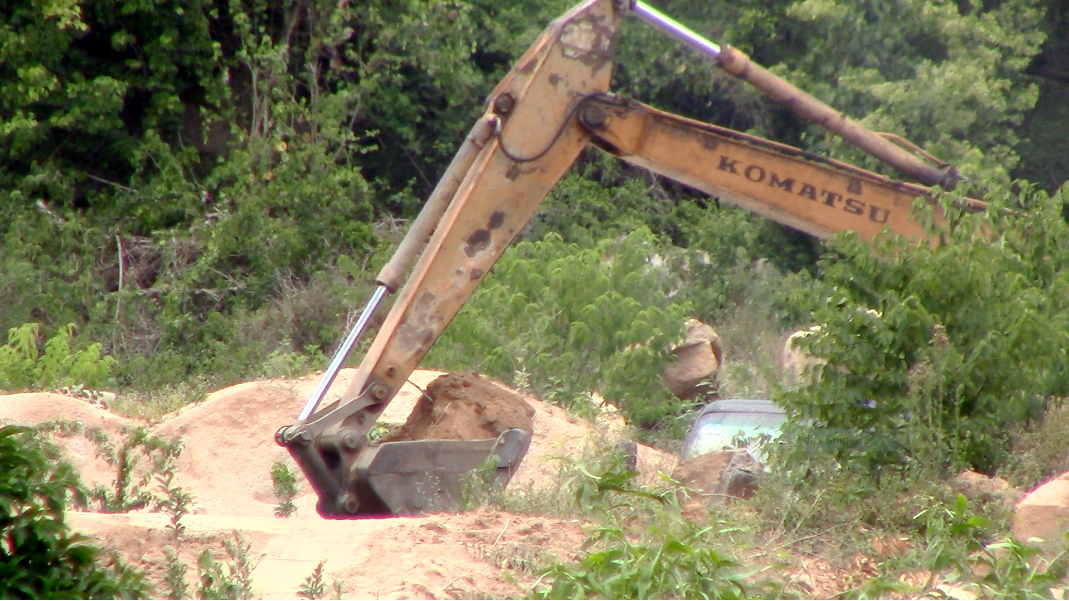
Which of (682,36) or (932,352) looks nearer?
(932,352)

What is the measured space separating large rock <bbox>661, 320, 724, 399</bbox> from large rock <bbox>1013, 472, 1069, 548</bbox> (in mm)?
6305

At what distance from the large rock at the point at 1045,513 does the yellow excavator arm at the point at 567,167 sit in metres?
1.85

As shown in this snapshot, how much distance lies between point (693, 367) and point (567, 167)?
18.2ft

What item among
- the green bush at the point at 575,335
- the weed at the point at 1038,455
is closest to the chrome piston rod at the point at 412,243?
the weed at the point at 1038,455

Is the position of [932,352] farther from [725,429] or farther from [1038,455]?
[725,429]

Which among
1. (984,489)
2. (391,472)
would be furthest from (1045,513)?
(391,472)

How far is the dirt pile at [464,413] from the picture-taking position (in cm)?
661

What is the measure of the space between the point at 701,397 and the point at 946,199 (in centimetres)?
546

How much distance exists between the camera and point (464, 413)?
21.9 feet

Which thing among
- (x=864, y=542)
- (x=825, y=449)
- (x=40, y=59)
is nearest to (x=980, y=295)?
(x=825, y=449)

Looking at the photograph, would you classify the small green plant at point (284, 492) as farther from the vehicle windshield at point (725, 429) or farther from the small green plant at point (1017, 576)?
the small green plant at point (1017, 576)

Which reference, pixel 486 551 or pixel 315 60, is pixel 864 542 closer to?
pixel 486 551

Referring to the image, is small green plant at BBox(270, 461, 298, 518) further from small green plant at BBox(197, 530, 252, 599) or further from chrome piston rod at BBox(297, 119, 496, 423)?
small green plant at BBox(197, 530, 252, 599)

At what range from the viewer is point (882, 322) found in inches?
Result: 241
